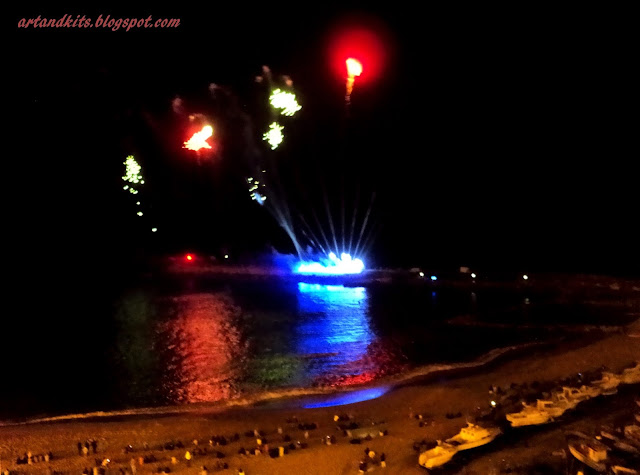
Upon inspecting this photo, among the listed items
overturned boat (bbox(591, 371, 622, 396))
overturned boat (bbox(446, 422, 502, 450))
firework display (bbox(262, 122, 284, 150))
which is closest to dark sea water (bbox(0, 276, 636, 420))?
overturned boat (bbox(591, 371, 622, 396))

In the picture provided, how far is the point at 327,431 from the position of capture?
302 inches

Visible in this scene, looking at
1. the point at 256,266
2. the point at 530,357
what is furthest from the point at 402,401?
the point at 256,266

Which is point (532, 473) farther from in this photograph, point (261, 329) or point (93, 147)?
point (93, 147)

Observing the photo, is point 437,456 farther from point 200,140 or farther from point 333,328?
point 200,140

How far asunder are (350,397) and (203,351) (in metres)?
5.35

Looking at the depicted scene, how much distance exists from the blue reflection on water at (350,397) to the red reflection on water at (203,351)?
73.3 inches

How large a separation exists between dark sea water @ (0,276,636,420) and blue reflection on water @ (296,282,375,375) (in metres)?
0.04

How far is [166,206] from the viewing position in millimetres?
37844

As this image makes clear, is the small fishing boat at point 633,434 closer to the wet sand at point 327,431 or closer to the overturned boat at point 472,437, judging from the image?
the wet sand at point 327,431

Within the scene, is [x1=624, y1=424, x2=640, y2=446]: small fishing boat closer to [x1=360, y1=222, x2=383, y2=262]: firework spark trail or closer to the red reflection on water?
the red reflection on water

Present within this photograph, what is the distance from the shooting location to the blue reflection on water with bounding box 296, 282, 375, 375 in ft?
43.4

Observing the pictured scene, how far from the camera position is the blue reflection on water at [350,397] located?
9.58 meters

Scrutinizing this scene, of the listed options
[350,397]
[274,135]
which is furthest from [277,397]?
[274,135]

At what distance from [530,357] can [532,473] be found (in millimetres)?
6173
